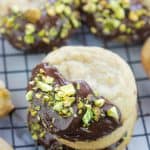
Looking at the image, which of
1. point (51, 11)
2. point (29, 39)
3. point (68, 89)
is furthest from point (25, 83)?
point (68, 89)

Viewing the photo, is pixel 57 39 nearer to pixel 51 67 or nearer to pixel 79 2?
pixel 79 2

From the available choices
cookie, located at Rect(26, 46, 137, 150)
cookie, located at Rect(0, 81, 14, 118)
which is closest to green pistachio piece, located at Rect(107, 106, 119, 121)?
cookie, located at Rect(26, 46, 137, 150)

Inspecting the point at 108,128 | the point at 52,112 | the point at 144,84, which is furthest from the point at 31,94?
the point at 144,84

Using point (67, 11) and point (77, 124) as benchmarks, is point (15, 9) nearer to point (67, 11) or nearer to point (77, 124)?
point (67, 11)

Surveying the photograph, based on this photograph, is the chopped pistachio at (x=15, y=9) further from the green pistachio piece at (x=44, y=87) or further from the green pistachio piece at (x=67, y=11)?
the green pistachio piece at (x=44, y=87)

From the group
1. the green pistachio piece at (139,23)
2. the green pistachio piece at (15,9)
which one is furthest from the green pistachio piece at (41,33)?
the green pistachio piece at (139,23)

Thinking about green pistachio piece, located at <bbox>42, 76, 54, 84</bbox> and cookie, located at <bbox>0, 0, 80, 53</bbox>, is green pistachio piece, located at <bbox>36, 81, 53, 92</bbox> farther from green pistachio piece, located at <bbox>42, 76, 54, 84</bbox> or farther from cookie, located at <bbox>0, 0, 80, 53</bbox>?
cookie, located at <bbox>0, 0, 80, 53</bbox>
